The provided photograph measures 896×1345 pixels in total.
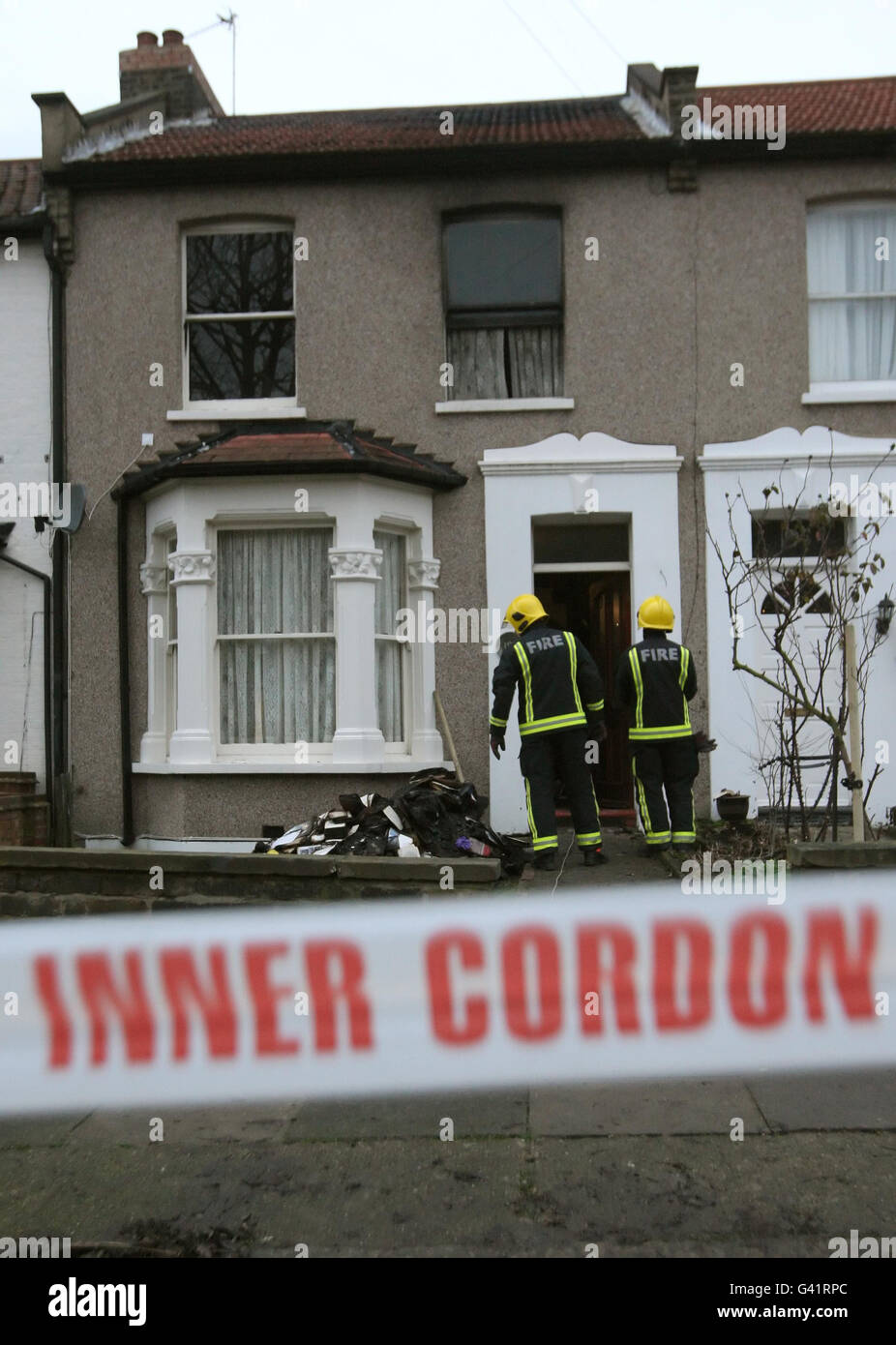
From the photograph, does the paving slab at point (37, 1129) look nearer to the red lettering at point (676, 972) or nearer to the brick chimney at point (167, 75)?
the red lettering at point (676, 972)

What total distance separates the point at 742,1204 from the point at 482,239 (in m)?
8.94

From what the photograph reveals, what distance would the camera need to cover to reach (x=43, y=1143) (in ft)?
14.9

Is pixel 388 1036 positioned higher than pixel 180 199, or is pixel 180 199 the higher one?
pixel 180 199

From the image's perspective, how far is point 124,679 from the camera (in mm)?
10555

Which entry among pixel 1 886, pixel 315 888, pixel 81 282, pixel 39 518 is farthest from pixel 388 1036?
Answer: pixel 81 282

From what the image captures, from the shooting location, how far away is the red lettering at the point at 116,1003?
459 centimetres

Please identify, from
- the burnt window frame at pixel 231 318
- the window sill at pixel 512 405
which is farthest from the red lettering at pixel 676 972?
the burnt window frame at pixel 231 318

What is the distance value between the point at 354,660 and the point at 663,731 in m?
2.99

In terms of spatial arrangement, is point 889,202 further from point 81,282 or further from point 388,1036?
point 388,1036

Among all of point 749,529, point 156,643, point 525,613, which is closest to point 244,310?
point 156,643

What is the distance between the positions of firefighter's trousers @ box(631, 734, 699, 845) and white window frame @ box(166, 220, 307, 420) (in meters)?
4.77

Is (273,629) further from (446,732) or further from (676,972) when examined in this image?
(676,972)

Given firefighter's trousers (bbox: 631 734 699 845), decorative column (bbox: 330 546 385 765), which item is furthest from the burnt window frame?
firefighter's trousers (bbox: 631 734 699 845)

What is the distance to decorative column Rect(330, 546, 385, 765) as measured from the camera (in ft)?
31.9
